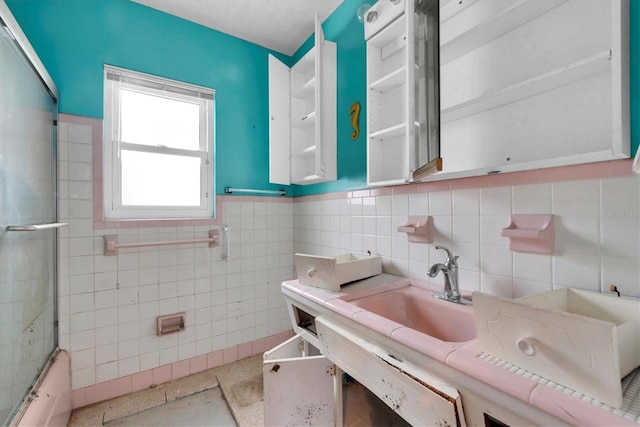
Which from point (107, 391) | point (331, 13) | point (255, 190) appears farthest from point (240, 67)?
point (107, 391)

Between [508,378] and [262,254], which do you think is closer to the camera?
[508,378]

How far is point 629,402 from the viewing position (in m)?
0.52

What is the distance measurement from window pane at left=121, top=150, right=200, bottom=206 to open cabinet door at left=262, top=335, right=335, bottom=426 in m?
1.46

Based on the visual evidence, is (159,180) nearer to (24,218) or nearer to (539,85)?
(24,218)

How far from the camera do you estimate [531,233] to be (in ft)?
3.14

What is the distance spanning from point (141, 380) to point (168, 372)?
0.17 metres

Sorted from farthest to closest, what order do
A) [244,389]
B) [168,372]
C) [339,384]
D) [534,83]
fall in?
1. [168,372]
2. [244,389]
3. [339,384]
4. [534,83]

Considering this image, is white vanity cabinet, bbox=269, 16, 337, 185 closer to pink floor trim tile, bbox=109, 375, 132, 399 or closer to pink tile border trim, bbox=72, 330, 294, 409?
pink tile border trim, bbox=72, 330, 294, 409

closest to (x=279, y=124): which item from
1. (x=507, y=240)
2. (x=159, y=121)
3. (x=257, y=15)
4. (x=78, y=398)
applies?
(x=257, y=15)

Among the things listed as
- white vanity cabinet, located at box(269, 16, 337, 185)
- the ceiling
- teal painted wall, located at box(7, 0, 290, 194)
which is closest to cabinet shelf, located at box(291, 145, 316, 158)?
white vanity cabinet, located at box(269, 16, 337, 185)

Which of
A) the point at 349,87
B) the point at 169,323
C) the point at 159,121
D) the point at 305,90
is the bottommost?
the point at 169,323

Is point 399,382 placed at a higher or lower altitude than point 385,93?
lower

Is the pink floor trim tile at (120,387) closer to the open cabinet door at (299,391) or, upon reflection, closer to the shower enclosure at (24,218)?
the shower enclosure at (24,218)

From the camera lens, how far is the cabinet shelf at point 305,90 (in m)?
2.11
